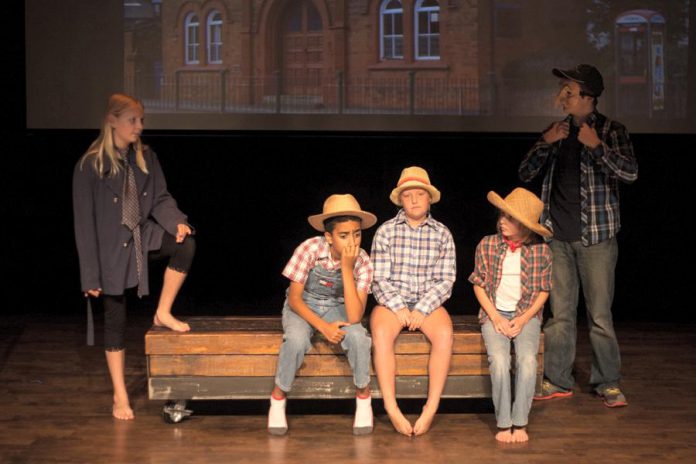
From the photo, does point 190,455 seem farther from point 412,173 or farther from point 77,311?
point 77,311

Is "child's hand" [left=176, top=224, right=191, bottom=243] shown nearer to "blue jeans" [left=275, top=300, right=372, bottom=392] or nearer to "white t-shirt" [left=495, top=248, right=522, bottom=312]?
"blue jeans" [left=275, top=300, right=372, bottom=392]

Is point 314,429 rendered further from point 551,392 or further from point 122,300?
point 551,392

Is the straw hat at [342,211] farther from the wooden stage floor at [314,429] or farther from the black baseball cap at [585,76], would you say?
the black baseball cap at [585,76]

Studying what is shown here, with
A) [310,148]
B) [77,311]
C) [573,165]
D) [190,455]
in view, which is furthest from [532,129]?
[190,455]

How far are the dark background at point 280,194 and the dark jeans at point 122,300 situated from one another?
8.09 ft

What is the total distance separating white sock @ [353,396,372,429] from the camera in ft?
15.4

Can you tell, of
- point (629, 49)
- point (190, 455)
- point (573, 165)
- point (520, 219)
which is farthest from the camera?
point (629, 49)

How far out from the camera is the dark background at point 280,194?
746 centimetres

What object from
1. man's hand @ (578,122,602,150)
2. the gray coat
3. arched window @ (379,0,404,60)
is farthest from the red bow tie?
arched window @ (379,0,404,60)

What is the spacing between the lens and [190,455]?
14.6 ft

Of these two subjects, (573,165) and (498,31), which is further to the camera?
(498,31)

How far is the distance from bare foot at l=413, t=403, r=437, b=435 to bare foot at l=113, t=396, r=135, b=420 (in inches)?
49.4

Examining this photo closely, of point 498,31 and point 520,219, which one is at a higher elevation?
point 498,31

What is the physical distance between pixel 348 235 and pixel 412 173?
1.45 feet
